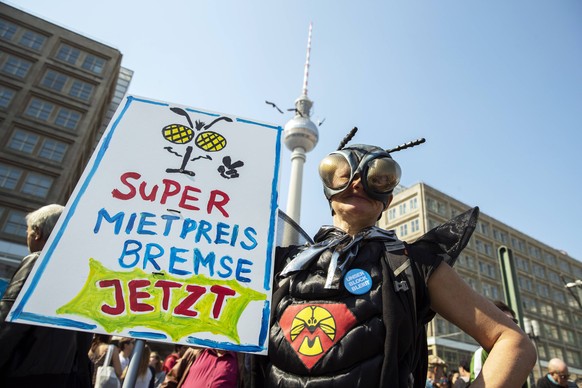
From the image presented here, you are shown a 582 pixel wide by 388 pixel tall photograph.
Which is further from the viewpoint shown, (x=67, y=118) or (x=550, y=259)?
(x=550, y=259)

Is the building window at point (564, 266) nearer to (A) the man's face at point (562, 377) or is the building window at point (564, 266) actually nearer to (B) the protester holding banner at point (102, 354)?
(A) the man's face at point (562, 377)

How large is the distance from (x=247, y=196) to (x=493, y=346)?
107 centimetres

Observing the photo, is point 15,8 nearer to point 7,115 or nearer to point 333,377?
point 7,115

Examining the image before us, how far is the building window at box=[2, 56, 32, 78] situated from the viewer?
26500mm

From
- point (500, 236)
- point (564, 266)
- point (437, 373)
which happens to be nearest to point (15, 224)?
point (437, 373)

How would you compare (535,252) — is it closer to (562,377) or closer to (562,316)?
(562,316)

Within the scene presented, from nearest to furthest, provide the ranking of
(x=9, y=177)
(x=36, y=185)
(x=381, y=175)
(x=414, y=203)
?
(x=381, y=175) → (x=9, y=177) → (x=36, y=185) → (x=414, y=203)

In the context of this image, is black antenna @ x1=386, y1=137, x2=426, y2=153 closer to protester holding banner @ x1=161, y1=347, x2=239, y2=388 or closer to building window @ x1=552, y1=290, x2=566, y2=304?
protester holding banner @ x1=161, y1=347, x2=239, y2=388

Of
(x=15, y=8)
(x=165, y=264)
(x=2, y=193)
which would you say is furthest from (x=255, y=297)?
(x=15, y=8)

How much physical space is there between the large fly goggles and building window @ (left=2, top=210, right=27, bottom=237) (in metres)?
27.0

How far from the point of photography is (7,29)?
27719 mm

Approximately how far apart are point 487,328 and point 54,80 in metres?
32.9

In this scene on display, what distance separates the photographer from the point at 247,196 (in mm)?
1717

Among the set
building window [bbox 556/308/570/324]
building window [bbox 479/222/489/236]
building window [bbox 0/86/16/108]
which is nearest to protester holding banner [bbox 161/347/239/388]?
building window [bbox 0/86/16/108]
